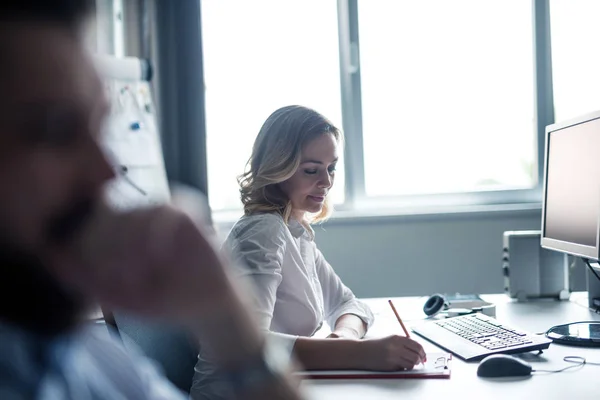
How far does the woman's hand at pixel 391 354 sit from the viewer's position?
1.20 m

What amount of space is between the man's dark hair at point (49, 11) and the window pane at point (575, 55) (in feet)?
11.0

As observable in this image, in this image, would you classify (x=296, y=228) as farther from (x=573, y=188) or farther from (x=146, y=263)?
(x=146, y=263)

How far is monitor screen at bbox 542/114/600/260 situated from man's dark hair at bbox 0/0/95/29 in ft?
4.71

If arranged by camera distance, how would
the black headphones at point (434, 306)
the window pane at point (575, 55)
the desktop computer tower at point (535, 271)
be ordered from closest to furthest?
the black headphones at point (434, 306) → the desktop computer tower at point (535, 271) → the window pane at point (575, 55)

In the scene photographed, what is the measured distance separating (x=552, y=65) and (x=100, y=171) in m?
3.40

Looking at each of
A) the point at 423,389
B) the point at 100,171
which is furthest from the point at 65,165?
the point at 423,389

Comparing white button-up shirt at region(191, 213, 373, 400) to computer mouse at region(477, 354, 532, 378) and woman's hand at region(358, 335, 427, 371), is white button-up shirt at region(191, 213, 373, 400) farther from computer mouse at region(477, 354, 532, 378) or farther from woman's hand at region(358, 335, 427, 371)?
computer mouse at region(477, 354, 532, 378)

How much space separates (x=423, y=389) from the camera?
110 centimetres

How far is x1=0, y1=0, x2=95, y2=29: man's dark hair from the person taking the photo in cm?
25

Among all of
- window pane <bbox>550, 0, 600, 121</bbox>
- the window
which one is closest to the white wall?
the window

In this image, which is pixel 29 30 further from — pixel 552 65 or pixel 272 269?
pixel 552 65

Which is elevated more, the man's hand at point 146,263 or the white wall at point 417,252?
the man's hand at point 146,263

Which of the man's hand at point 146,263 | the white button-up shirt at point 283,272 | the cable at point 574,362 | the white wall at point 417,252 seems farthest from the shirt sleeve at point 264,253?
the white wall at point 417,252

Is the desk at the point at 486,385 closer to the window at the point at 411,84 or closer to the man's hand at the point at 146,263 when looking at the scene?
the man's hand at the point at 146,263
